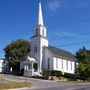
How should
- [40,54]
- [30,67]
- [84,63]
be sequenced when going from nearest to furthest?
[30,67] → [40,54] → [84,63]

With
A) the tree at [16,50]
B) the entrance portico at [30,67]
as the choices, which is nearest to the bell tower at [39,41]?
the entrance portico at [30,67]

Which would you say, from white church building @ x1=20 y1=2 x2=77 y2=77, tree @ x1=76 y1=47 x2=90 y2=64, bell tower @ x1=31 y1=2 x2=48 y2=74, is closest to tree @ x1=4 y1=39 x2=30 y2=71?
bell tower @ x1=31 y1=2 x2=48 y2=74

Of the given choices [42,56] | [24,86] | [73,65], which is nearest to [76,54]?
[73,65]

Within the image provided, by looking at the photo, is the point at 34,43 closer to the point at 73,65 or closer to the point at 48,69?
the point at 48,69

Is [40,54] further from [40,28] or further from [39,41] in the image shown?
[40,28]

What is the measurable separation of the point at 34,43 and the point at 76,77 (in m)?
14.1

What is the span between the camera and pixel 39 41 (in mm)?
73500

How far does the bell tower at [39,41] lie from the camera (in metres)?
73.6

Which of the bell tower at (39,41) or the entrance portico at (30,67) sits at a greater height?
the bell tower at (39,41)

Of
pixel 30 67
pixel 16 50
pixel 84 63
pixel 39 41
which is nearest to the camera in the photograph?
pixel 30 67

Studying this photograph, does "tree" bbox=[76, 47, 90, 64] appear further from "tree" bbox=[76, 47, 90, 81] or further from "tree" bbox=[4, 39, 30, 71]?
"tree" bbox=[4, 39, 30, 71]

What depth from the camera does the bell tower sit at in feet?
242

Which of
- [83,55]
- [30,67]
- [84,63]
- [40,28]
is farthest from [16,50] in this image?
[30,67]

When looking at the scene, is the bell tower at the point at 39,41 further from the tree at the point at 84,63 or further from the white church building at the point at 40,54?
the tree at the point at 84,63
